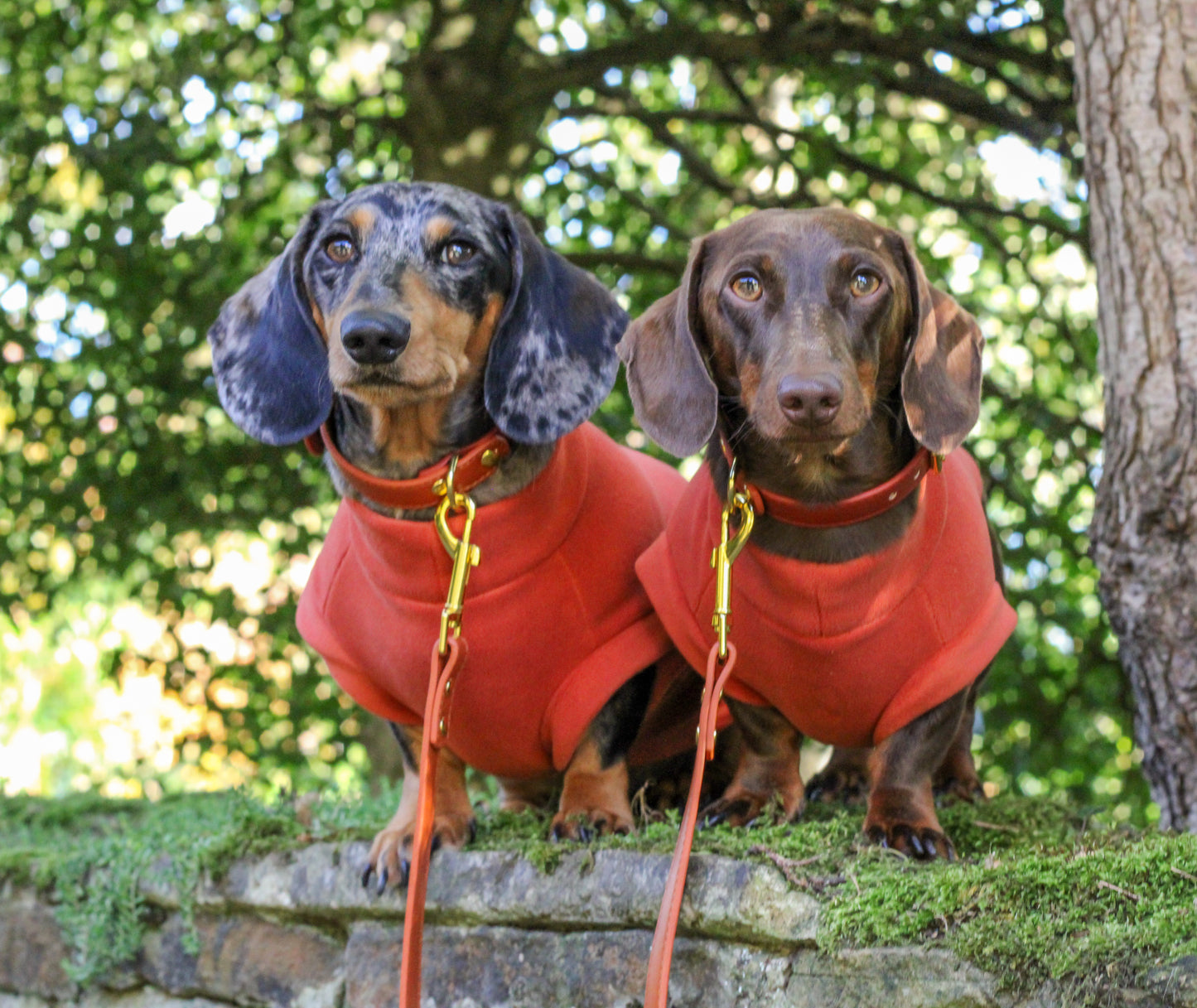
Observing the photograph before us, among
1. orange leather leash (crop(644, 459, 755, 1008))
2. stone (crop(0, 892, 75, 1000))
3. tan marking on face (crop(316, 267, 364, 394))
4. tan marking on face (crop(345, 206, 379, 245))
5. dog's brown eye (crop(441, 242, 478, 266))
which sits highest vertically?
tan marking on face (crop(345, 206, 379, 245))

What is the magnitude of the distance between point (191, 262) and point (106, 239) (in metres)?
0.31

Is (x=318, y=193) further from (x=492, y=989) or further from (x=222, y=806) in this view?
(x=492, y=989)

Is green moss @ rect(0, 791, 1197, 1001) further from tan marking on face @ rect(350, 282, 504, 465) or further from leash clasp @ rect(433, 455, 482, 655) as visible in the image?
tan marking on face @ rect(350, 282, 504, 465)

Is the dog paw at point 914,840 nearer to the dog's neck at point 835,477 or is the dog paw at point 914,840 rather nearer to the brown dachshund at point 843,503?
the brown dachshund at point 843,503

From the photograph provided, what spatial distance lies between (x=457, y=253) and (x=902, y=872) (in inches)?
61.3

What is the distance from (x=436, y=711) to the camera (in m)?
2.54

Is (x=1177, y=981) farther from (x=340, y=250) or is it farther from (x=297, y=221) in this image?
(x=297, y=221)

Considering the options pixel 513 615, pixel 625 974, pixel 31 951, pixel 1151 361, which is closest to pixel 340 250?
pixel 513 615

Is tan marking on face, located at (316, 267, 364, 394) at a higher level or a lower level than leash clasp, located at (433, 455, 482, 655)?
higher

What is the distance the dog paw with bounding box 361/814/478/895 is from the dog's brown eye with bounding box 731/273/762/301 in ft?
4.13

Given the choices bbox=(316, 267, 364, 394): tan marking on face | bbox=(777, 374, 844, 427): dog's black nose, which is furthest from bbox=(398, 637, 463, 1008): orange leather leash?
bbox=(777, 374, 844, 427): dog's black nose

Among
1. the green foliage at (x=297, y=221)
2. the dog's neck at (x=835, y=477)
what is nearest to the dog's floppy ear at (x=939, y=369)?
the dog's neck at (x=835, y=477)

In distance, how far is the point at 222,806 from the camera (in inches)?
167

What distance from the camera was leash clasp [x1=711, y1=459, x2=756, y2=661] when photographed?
2424 millimetres
